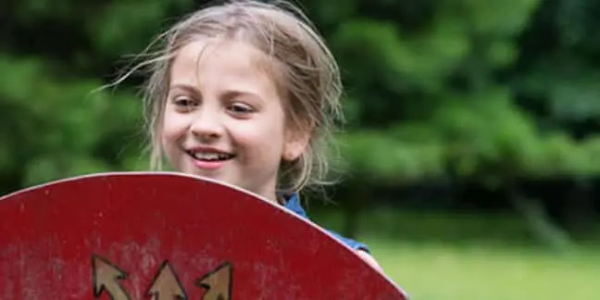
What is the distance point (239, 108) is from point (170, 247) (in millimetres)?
354

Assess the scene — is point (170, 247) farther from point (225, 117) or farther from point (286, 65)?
point (286, 65)

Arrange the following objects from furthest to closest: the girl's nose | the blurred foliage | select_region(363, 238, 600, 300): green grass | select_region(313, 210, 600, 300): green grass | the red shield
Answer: select_region(313, 210, 600, 300): green grass
select_region(363, 238, 600, 300): green grass
the blurred foliage
the girl's nose
the red shield

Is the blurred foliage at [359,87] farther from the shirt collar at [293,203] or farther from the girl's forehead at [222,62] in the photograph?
the girl's forehead at [222,62]

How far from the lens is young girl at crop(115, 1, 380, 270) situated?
2.04 meters

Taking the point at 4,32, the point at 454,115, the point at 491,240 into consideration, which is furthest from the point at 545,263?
the point at 4,32

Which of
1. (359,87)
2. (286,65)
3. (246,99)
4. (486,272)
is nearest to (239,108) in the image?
(246,99)

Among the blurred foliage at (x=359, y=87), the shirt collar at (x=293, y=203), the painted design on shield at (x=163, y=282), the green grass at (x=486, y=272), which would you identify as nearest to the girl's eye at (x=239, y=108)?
the shirt collar at (x=293, y=203)

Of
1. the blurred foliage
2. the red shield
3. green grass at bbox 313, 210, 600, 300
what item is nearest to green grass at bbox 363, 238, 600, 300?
green grass at bbox 313, 210, 600, 300

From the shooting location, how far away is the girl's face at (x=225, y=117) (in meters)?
2.03

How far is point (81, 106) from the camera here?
27.9ft

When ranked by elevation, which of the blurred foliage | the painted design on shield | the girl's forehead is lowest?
the painted design on shield

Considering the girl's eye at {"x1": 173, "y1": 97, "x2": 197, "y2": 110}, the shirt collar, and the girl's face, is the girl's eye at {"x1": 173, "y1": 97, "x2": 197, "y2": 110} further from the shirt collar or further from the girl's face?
the shirt collar

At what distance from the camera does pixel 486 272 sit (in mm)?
13383

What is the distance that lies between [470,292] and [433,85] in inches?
93.2
